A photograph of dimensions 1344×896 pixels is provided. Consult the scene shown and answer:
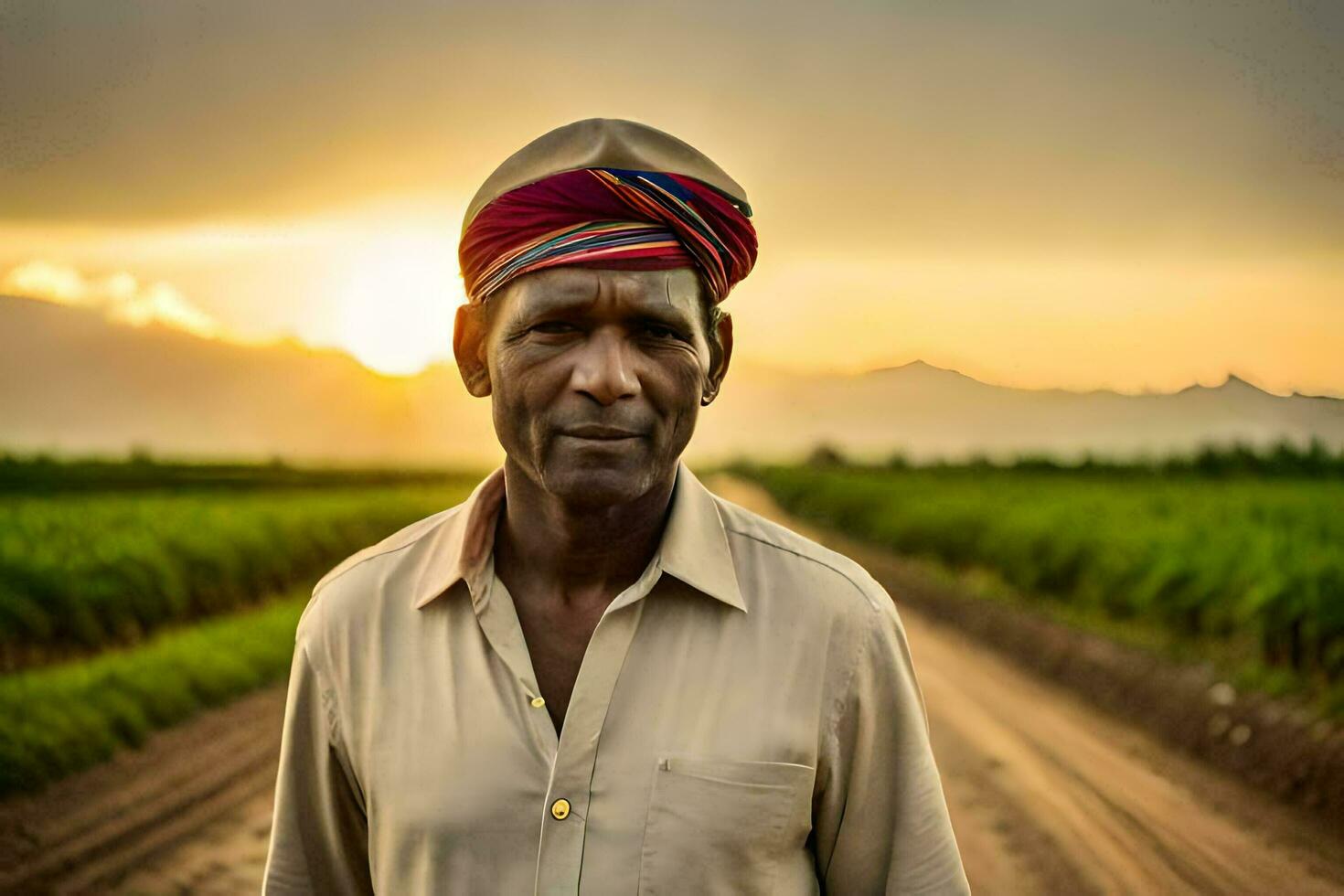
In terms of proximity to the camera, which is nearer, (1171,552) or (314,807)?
(314,807)

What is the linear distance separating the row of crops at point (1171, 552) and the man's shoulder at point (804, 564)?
7023 millimetres

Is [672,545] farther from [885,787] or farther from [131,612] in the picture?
[131,612]

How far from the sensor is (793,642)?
1.77 meters

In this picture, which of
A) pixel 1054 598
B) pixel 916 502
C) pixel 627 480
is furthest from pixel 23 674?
pixel 916 502

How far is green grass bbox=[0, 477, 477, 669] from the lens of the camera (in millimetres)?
8367

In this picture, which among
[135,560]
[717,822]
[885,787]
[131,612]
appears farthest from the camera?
[135,560]

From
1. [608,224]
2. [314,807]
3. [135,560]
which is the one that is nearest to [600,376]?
[608,224]

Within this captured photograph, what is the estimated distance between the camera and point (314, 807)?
1929 mm

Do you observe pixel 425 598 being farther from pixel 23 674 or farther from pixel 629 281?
pixel 23 674

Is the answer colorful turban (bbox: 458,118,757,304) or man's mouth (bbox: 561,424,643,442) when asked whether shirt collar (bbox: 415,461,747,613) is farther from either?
colorful turban (bbox: 458,118,757,304)

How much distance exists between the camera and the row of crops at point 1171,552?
8250 mm

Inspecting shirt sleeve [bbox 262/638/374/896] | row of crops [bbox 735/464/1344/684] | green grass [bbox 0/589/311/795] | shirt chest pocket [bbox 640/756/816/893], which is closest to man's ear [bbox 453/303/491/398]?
shirt sleeve [bbox 262/638/374/896]

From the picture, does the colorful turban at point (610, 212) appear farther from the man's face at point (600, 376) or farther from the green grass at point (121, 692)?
the green grass at point (121, 692)

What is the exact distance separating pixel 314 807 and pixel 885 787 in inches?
34.6
